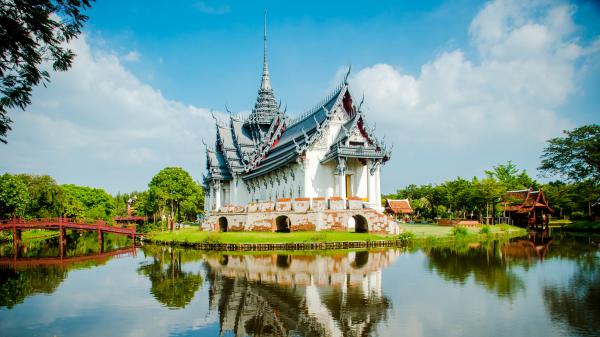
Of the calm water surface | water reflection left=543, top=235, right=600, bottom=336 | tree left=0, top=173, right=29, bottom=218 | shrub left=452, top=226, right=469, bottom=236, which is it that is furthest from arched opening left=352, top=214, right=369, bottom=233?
tree left=0, top=173, right=29, bottom=218

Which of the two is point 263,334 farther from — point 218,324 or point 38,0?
point 38,0

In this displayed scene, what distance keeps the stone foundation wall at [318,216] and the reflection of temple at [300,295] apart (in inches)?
288

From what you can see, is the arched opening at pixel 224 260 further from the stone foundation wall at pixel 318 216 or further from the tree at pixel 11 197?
the tree at pixel 11 197

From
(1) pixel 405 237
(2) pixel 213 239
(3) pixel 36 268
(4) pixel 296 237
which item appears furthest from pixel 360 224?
(3) pixel 36 268

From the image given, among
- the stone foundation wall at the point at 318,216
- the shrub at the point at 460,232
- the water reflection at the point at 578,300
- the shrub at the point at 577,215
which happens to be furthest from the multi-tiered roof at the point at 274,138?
the shrub at the point at 577,215

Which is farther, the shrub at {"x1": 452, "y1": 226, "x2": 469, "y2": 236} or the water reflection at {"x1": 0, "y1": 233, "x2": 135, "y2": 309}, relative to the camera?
the shrub at {"x1": 452, "y1": 226, "x2": 469, "y2": 236}

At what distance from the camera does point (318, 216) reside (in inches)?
1167

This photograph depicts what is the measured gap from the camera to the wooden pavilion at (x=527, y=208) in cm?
4950

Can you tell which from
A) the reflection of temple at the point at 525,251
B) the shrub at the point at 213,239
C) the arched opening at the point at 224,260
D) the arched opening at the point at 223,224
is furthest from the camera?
the arched opening at the point at 223,224

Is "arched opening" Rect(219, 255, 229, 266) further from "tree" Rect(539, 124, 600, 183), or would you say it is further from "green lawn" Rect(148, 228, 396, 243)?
"tree" Rect(539, 124, 600, 183)

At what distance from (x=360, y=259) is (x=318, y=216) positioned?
881 centimetres

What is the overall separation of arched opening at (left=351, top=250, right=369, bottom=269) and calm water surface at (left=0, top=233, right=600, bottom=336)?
0.05 m

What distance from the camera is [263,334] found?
1002cm

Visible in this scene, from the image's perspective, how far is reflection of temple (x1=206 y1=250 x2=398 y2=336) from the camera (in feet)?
34.4
